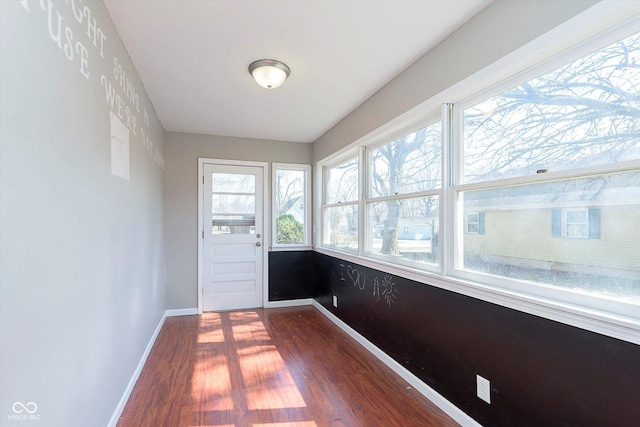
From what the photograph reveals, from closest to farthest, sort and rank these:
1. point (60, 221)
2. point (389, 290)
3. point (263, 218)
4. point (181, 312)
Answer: point (60, 221), point (389, 290), point (181, 312), point (263, 218)

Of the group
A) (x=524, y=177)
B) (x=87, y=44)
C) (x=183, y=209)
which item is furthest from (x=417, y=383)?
(x=183, y=209)

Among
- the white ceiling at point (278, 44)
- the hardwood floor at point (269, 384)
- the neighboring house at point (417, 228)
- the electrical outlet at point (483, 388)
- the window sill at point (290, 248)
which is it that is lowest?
the hardwood floor at point (269, 384)

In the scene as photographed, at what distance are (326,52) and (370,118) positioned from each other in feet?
3.06

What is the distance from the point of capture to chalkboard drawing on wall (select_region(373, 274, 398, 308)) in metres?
2.61

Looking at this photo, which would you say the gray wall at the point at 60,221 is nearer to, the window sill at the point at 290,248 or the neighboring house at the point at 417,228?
the neighboring house at the point at 417,228


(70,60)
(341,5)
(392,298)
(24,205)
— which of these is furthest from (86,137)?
(392,298)

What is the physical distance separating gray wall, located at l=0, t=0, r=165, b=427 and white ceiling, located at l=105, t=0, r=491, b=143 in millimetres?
282

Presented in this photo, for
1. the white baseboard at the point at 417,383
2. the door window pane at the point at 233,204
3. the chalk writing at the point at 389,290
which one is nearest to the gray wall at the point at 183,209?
the door window pane at the point at 233,204

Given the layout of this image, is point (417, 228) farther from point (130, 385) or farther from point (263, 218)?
point (263, 218)

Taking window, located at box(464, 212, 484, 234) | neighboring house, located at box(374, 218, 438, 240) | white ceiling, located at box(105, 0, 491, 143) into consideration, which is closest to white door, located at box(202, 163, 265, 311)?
white ceiling, located at box(105, 0, 491, 143)

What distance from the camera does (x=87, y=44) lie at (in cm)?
149
